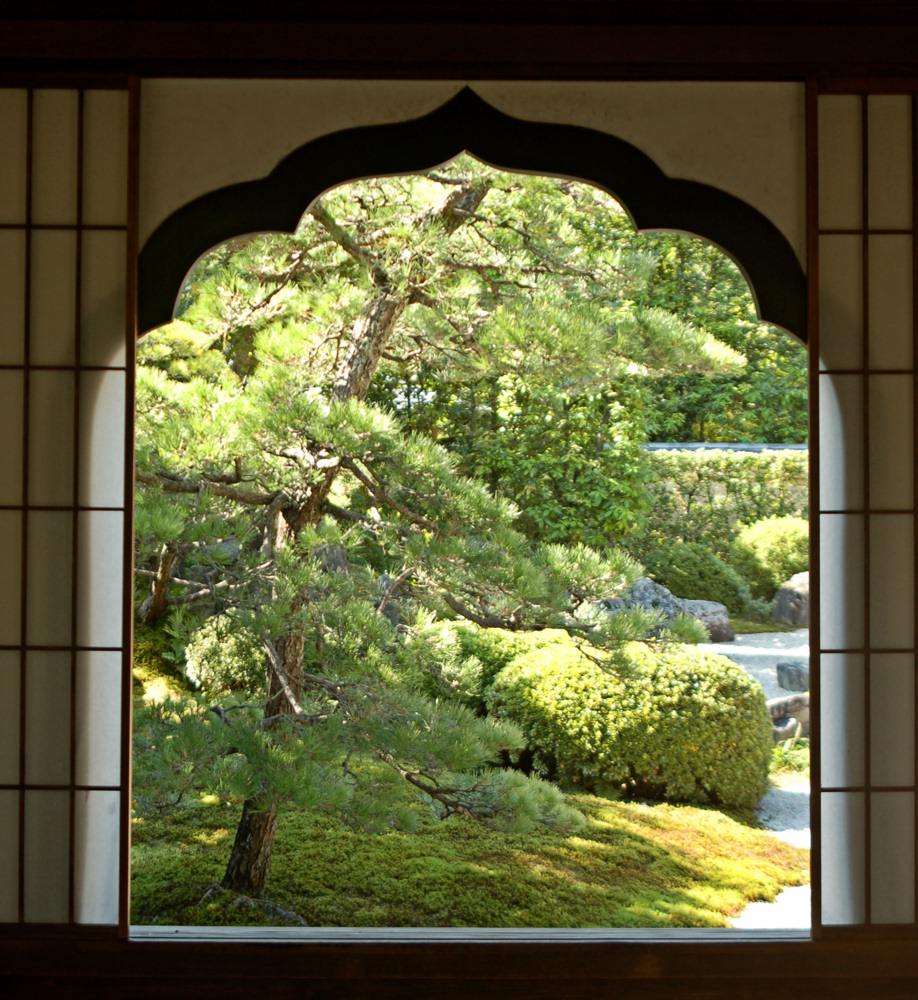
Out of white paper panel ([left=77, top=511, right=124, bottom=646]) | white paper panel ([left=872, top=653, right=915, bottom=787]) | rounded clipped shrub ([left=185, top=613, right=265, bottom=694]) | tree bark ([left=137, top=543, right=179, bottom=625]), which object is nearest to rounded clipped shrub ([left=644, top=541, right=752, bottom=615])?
rounded clipped shrub ([left=185, top=613, right=265, bottom=694])

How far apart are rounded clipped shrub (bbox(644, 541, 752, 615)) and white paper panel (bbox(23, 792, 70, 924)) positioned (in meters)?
6.59

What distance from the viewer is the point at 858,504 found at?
197cm

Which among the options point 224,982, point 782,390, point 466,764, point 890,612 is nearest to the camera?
point 224,982

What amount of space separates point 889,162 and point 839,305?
358mm

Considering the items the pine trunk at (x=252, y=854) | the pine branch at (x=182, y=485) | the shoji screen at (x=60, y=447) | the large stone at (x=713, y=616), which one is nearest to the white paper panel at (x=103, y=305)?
the shoji screen at (x=60, y=447)

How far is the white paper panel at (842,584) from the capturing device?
1.96m

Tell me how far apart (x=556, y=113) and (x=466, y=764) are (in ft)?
7.64

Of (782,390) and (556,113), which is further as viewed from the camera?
(782,390)

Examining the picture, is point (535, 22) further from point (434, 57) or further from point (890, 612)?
point (890, 612)

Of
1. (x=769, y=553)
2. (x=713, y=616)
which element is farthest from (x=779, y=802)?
(x=769, y=553)

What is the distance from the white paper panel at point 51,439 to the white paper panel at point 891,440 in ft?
6.04

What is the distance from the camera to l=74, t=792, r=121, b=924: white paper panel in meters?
1.88

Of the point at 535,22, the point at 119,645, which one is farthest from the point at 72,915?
the point at 535,22

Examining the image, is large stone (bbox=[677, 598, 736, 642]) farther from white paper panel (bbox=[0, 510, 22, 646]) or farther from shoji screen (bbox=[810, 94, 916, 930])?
white paper panel (bbox=[0, 510, 22, 646])
